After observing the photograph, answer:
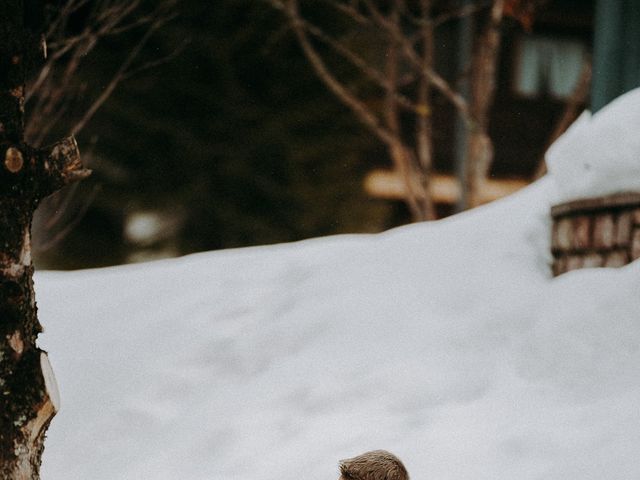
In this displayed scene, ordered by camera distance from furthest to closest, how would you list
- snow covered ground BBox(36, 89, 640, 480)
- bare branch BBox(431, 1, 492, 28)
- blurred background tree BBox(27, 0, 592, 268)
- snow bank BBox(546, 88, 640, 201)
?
blurred background tree BBox(27, 0, 592, 268) < bare branch BBox(431, 1, 492, 28) < snow bank BBox(546, 88, 640, 201) < snow covered ground BBox(36, 89, 640, 480)

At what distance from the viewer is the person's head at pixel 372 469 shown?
9.30 ft

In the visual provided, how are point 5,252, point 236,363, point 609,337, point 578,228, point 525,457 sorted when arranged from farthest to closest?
1. point 236,363
2. point 578,228
3. point 609,337
4. point 525,457
5. point 5,252

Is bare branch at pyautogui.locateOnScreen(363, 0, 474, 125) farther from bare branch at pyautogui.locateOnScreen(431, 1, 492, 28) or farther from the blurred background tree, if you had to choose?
the blurred background tree

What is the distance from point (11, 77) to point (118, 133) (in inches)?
290

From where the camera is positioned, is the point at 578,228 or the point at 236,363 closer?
the point at 578,228

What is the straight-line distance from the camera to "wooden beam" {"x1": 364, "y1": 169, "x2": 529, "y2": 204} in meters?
13.4

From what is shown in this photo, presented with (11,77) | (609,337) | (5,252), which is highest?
(11,77)

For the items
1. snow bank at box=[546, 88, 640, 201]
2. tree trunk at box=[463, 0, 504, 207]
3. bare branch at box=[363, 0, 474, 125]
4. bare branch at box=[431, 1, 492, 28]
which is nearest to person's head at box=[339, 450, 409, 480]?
snow bank at box=[546, 88, 640, 201]

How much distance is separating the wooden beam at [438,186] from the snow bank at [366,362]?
7.73 m

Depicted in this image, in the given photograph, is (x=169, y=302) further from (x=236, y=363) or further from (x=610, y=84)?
(x=610, y=84)

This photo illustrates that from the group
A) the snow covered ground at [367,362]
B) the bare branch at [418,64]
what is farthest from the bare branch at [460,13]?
the snow covered ground at [367,362]

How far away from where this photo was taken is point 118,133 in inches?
398

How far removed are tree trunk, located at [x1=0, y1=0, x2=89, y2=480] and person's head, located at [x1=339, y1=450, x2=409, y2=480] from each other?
1.04 m

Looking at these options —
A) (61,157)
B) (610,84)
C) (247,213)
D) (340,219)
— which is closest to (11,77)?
(61,157)
